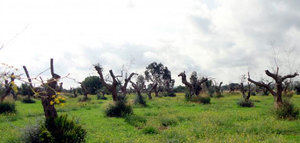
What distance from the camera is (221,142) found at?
28.7ft

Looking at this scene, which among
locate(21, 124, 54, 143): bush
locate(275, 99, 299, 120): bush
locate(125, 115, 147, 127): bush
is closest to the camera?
locate(21, 124, 54, 143): bush

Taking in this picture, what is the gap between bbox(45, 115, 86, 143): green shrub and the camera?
27.5 feet

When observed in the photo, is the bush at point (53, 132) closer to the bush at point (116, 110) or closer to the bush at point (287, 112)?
the bush at point (116, 110)

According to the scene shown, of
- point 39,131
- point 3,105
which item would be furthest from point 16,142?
point 3,105

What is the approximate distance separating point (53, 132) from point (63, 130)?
36cm

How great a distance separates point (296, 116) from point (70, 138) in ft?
44.6

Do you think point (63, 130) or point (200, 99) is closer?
point (63, 130)

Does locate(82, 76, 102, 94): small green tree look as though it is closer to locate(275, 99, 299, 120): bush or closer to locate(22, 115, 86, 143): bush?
locate(275, 99, 299, 120): bush

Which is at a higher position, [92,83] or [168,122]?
[92,83]

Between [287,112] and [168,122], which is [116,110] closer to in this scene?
[168,122]

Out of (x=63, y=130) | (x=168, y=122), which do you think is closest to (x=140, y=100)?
(x=168, y=122)

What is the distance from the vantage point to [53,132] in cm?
844

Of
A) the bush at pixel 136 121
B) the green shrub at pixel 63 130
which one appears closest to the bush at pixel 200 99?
the bush at pixel 136 121

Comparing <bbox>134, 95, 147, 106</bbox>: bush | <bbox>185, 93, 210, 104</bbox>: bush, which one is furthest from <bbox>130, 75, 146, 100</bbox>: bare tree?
<bbox>185, 93, 210, 104</bbox>: bush
